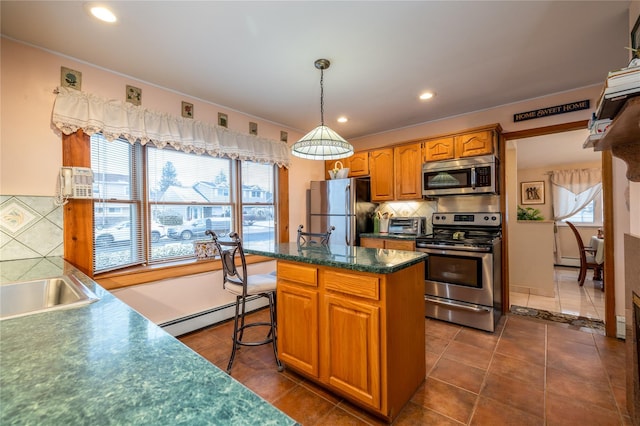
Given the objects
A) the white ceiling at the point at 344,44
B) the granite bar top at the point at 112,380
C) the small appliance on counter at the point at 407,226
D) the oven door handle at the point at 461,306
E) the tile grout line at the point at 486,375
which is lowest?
the tile grout line at the point at 486,375

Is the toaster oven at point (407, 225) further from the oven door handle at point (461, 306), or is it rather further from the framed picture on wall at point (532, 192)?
the framed picture on wall at point (532, 192)

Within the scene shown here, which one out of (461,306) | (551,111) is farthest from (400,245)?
(551,111)

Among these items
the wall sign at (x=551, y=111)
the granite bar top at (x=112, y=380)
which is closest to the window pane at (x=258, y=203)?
the granite bar top at (x=112, y=380)

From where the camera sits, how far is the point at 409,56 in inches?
88.7

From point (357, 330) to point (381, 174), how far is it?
8.94 ft

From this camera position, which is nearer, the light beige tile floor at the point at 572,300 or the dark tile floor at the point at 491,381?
the dark tile floor at the point at 491,381

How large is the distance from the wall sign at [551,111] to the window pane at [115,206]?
419 cm

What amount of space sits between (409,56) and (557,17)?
0.95m

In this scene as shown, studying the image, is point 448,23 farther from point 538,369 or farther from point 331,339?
point 538,369

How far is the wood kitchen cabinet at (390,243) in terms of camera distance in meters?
3.35

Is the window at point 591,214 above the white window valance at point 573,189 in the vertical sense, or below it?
below

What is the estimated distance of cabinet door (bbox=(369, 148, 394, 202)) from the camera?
3.90 m

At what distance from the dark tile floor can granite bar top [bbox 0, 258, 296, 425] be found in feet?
4.44

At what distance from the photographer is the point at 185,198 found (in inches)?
120
